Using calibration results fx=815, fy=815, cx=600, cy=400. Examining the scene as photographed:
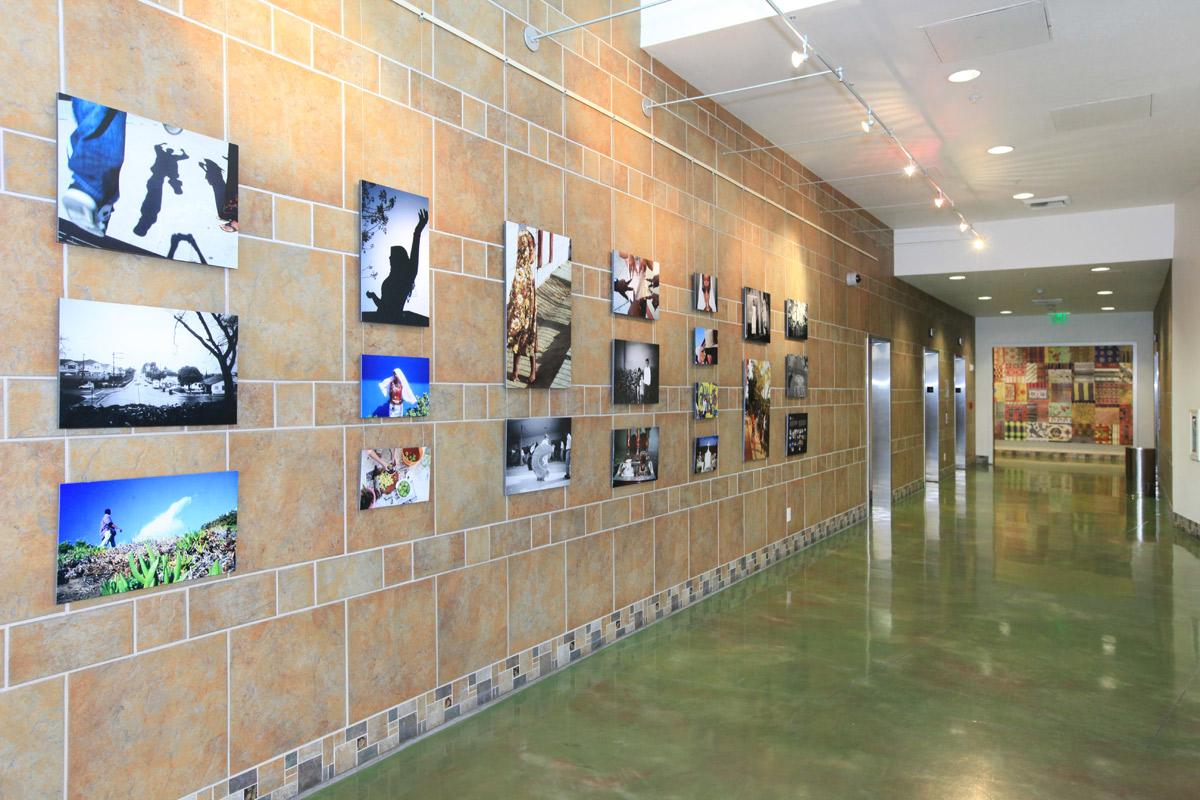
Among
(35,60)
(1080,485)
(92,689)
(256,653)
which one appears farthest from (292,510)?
(1080,485)

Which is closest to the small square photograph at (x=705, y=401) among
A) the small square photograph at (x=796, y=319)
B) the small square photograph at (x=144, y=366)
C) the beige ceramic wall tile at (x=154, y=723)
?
the small square photograph at (x=796, y=319)

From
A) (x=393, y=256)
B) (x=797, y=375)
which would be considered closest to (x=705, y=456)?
(x=797, y=375)

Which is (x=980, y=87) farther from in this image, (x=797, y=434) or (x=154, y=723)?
(x=154, y=723)

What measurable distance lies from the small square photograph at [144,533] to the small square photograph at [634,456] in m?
2.84

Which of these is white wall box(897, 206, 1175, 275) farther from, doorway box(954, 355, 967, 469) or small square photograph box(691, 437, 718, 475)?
small square photograph box(691, 437, 718, 475)

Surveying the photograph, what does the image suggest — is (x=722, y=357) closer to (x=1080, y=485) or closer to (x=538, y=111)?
(x=538, y=111)

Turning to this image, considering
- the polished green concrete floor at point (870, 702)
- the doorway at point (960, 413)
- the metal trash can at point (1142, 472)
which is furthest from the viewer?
the doorway at point (960, 413)

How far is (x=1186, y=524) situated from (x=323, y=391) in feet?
35.8

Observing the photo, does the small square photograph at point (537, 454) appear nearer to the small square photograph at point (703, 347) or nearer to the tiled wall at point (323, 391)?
the tiled wall at point (323, 391)

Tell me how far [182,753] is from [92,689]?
0.44 m

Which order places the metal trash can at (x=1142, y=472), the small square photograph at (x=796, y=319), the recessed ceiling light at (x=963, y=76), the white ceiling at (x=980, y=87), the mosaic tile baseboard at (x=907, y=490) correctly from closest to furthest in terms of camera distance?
the white ceiling at (x=980, y=87) < the recessed ceiling light at (x=963, y=76) < the small square photograph at (x=796, y=319) < the mosaic tile baseboard at (x=907, y=490) < the metal trash can at (x=1142, y=472)

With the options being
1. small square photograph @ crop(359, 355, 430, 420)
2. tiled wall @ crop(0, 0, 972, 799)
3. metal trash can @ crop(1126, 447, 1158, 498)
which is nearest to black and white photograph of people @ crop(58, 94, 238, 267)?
tiled wall @ crop(0, 0, 972, 799)

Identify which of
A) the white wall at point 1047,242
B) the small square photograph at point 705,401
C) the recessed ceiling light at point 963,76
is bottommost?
the small square photograph at point 705,401

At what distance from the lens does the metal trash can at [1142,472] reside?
13.6 metres
